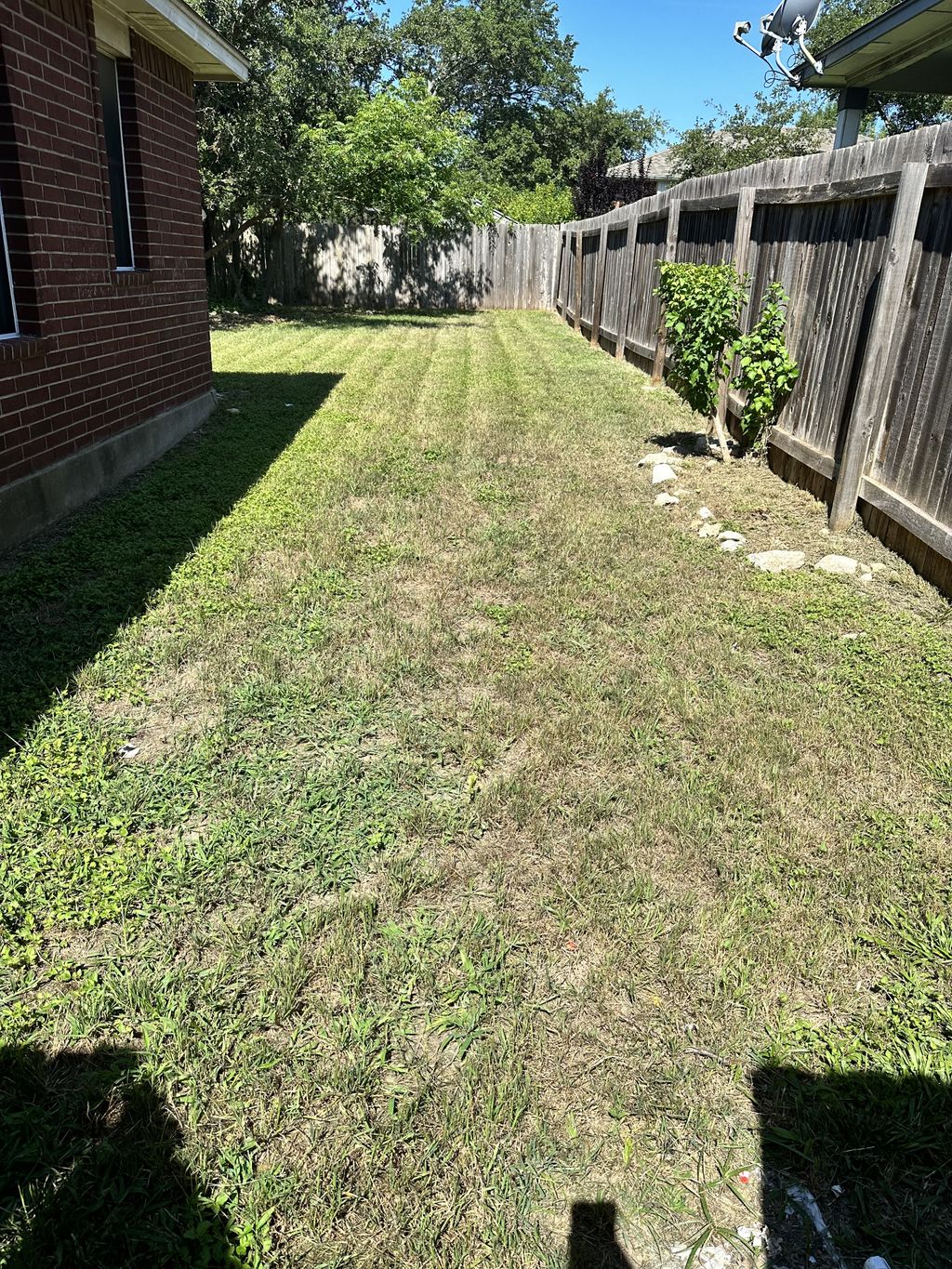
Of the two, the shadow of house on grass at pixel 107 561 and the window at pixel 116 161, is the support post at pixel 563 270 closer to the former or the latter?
the shadow of house on grass at pixel 107 561

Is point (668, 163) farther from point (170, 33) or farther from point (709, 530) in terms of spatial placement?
point (709, 530)

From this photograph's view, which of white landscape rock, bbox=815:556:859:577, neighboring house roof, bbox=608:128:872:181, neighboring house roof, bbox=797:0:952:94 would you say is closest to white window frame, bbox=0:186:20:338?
white landscape rock, bbox=815:556:859:577

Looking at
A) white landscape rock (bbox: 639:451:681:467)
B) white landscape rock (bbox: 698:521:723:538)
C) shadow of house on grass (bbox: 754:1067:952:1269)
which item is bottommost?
shadow of house on grass (bbox: 754:1067:952:1269)

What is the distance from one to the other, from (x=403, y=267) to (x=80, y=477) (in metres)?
17.5

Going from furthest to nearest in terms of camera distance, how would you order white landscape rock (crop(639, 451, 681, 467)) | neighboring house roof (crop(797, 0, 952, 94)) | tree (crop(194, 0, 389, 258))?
1. tree (crop(194, 0, 389, 258))
2. neighboring house roof (crop(797, 0, 952, 94))
3. white landscape rock (crop(639, 451, 681, 467))

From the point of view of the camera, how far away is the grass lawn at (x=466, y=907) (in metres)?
1.80

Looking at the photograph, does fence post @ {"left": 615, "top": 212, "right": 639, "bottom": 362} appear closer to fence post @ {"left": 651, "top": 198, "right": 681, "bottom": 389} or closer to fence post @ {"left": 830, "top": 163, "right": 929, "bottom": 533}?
fence post @ {"left": 651, "top": 198, "right": 681, "bottom": 389}

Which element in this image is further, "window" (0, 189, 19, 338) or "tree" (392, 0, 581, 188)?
"tree" (392, 0, 581, 188)

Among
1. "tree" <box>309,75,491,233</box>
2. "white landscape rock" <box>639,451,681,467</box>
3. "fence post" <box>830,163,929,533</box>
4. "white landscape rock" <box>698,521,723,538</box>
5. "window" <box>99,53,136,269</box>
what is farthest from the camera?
"tree" <box>309,75,491,233</box>

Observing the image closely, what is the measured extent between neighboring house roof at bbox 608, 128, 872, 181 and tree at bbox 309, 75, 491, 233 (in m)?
11.4

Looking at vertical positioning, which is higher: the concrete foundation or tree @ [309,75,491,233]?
tree @ [309,75,491,233]

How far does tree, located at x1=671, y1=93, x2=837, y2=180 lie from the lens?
2686cm

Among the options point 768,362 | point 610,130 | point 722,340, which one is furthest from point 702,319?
point 610,130

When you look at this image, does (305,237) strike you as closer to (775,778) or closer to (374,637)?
(374,637)
